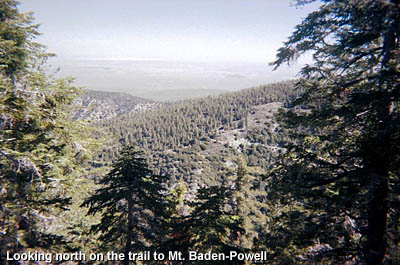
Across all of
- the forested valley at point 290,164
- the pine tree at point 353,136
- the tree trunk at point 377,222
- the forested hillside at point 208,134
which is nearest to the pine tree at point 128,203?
the forested valley at point 290,164

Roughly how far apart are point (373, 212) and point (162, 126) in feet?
466

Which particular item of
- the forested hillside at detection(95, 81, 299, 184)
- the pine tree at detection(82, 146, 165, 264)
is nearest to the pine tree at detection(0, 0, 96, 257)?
the pine tree at detection(82, 146, 165, 264)

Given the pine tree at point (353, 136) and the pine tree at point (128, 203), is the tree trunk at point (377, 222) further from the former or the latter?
the pine tree at point (128, 203)

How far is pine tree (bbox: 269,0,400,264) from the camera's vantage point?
412 cm

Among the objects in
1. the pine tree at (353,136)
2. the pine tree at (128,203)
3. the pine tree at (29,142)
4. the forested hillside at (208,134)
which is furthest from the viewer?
the forested hillside at (208,134)

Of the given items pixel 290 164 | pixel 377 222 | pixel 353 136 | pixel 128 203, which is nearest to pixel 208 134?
pixel 128 203

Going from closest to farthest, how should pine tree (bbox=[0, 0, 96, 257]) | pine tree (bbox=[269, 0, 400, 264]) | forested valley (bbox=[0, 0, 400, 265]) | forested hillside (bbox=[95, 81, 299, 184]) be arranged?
pine tree (bbox=[269, 0, 400, 264])
forested valley (bbox=[0, 0, 400, 265])
pine tree (bbox=[0, 0, 96, 257])
forested hillside (bbox=[95, 81, 299, 184])

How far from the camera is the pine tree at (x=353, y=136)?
4.12m

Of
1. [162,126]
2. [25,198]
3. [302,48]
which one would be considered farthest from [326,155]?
[162,126]

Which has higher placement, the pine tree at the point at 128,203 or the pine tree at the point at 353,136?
the pine tree at the point at 353,136

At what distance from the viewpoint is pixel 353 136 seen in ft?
17.7

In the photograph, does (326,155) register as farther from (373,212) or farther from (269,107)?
(269,107)

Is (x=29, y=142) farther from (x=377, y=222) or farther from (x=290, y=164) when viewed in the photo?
(x=377, y=222)

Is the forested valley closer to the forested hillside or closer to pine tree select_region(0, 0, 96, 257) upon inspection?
pine tree select_region(0, 0, 96, 257)
